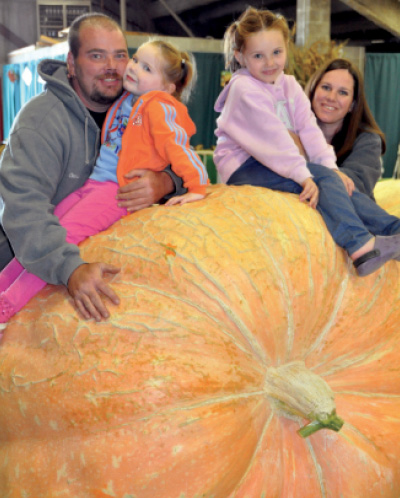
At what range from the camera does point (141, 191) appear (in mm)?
1489

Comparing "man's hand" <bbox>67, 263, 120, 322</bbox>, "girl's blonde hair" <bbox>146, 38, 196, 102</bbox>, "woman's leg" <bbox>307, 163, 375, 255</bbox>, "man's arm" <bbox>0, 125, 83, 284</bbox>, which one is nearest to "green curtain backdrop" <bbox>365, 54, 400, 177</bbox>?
"girl's blonde hair" <bbox>146, 38, 196, 102</bbox>

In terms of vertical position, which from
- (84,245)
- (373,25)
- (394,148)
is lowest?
(394,148)

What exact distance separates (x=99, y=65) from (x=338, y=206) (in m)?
0.84

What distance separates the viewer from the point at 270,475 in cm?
117

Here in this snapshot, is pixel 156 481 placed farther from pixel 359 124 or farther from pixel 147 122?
pixel 359 124

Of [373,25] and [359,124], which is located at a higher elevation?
[373,25]

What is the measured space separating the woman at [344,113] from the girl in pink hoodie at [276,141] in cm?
27

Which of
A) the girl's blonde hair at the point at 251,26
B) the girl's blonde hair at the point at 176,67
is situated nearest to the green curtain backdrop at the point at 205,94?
the girl's blonde hair at the point at 251,26

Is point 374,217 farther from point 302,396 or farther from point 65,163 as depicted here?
point 65,163

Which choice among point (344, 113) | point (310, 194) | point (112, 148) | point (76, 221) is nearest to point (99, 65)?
point (112, 148)

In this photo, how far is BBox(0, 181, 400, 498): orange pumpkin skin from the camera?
42.3 inches

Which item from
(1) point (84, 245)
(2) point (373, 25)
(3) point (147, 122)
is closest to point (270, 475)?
(1) point (84, 245)

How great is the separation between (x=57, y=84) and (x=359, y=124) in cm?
129

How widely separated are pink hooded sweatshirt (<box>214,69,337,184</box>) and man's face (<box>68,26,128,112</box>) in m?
0.42
